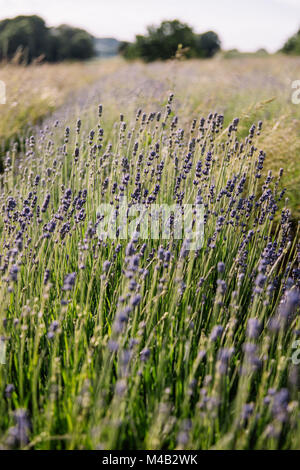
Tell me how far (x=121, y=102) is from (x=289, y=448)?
17.6 feet

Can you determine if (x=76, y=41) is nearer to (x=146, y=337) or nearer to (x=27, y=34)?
(x=27, y=34)

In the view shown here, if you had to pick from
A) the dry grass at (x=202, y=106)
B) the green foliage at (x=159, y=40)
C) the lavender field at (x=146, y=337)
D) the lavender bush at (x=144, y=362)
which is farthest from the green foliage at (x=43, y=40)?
the lavender bush at (x=144, y=362)

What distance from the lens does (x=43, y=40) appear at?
37.0 meters

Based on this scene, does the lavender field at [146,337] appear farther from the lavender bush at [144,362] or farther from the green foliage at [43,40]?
the green foliage at [43,40]

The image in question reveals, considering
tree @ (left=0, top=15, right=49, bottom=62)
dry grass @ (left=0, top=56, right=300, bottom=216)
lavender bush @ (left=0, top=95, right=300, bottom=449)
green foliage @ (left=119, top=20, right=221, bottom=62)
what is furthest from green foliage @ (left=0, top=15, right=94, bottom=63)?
lavender bush @ (left=0, top=95, right=300, bottom=449)

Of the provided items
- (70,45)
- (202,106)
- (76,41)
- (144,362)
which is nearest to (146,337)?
(144,362)

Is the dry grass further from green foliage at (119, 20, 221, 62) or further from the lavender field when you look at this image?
green foliage at (119, 20, 221, 62)

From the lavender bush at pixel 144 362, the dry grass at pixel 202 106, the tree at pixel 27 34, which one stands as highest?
the tree at pixel 27 34

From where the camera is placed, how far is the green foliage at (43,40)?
3399 cm

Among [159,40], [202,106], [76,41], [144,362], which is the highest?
[76,41]

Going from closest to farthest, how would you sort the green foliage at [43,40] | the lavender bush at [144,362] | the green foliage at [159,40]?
the lavender bush at [144,362]
the green foliage at [159,40]
the green foliage at [43,40]

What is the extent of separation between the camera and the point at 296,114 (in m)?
6.29

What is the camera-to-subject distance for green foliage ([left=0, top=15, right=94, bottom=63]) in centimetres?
3399

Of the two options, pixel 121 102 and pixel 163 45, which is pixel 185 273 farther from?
pixel 163 45
